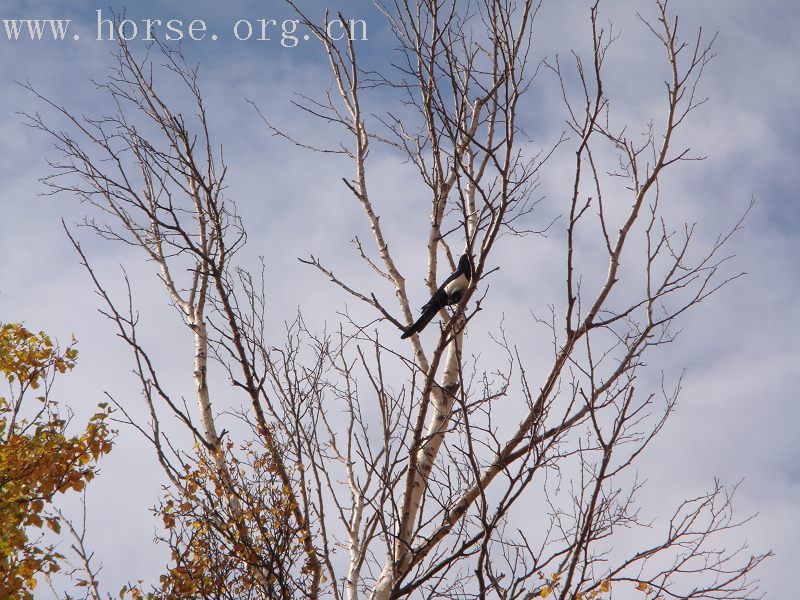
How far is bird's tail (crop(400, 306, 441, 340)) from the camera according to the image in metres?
4.96

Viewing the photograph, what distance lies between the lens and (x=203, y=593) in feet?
13.3

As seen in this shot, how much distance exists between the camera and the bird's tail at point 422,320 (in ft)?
16.3

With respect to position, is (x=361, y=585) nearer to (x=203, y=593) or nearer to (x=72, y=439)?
(x=203, y=593)

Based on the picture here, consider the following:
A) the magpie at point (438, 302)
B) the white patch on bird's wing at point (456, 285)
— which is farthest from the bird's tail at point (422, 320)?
the white patch on bird's wing at point (456, 285)

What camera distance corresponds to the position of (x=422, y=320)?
4.96 m

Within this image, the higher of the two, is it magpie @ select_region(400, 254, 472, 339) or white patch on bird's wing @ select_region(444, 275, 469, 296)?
white patch on bird's wing @ select_region(444, 275, 469, 296)

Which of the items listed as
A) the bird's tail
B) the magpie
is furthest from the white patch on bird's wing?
the bird's tail

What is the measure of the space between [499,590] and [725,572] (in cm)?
262

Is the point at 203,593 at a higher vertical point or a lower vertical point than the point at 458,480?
lower

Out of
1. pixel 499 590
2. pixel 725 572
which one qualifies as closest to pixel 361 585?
pixel 725 572

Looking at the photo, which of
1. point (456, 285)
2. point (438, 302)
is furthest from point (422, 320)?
point (456, 285)

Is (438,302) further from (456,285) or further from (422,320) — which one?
(456,285)

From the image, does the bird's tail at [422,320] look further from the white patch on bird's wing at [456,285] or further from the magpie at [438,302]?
the white patch on bird's wing at [456,285]

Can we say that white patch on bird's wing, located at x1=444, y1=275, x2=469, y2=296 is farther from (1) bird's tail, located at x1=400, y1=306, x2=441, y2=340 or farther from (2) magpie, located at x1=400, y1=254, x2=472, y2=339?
(1) bird's tail, located at x1=400, y1=306, x2=441, y2=340
